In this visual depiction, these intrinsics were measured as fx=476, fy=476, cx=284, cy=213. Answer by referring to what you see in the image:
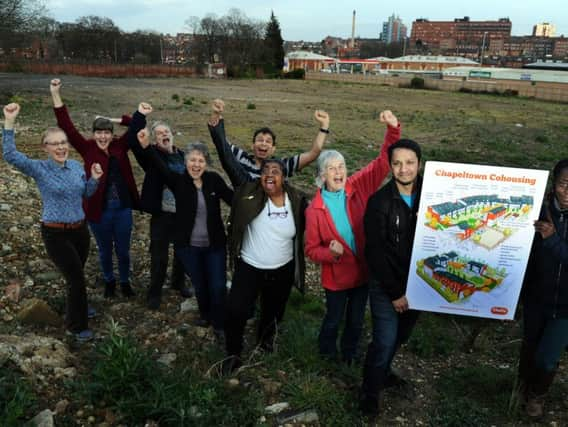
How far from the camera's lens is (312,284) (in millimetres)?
5758

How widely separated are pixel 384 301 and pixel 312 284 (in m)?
2.73

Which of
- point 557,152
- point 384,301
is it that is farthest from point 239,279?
point 557,152

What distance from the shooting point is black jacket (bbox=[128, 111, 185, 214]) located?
4125 mm

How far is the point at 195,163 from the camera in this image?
3.84 metres

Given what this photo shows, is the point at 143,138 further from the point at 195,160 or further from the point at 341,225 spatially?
the point at 341,225

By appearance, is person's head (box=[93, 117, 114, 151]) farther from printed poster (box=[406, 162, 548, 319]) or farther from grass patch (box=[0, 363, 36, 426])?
printed poster (box=[406, 162, 548, 319])

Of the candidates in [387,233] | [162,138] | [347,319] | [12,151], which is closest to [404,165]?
[387,233]

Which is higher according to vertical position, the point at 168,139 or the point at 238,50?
the point at 238,50

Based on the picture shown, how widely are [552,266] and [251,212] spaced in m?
1.98

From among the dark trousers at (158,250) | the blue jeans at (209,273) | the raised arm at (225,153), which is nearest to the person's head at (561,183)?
the raised arm at (225,153)

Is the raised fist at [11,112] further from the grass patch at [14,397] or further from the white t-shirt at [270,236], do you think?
the white t-shirt at [270,236]

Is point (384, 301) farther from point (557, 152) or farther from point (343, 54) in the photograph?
point (343, 54)

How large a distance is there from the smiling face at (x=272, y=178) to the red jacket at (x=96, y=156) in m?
1.62

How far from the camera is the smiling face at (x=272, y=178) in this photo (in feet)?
11.1
